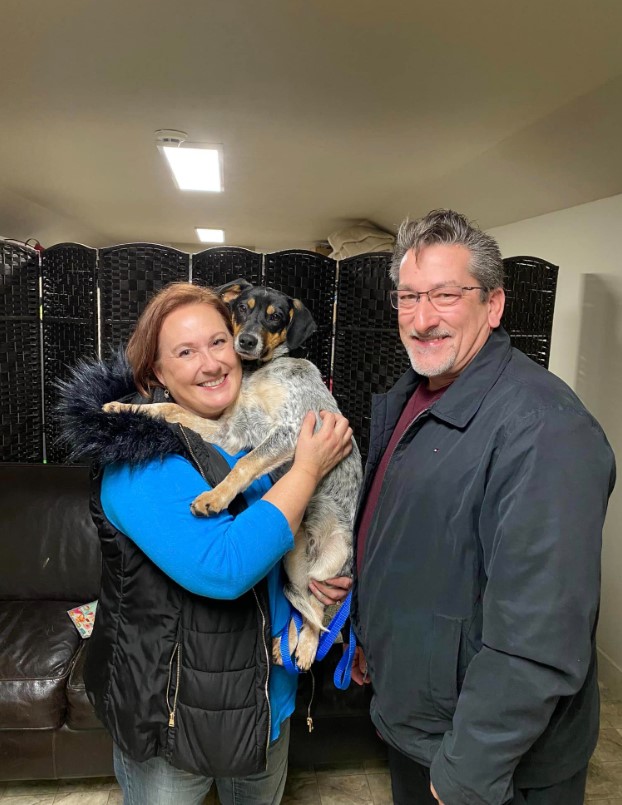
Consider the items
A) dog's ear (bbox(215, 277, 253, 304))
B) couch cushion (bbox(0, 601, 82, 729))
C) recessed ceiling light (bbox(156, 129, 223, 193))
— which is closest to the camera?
couch cushion (bbox(0, 601, 82, 729))

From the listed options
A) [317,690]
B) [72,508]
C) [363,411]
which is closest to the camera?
[317,690]

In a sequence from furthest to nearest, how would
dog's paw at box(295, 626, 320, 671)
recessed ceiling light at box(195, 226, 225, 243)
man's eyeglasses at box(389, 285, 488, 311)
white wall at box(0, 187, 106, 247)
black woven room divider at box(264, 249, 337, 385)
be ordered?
recessed ceiling light at box(195, 226, 225, 243), white wall at box(0, 187, 106, 247), black woven room divider at box(264, 249, 337, 385), dog's paw at box(295, 626, 320, 671), man's eyeglasses at box(389, 285, 488, 311)

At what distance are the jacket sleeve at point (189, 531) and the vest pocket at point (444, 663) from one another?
367mm

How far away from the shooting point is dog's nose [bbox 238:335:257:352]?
6.51 ft

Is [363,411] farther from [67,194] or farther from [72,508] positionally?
[67,194]

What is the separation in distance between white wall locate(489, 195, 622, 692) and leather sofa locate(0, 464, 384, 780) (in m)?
1.67

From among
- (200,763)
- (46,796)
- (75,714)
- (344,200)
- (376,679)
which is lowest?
(46,796)

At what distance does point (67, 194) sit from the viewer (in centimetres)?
587

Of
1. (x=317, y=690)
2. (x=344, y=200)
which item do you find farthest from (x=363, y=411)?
(x=344, y=200)

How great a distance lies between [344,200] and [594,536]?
5.22 m

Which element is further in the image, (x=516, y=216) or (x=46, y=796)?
(x=516, y=216)

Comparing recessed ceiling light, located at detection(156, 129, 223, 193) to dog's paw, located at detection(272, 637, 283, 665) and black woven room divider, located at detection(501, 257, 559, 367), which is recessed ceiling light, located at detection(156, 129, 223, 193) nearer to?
black woven room divider, located at detection(501, 257, 559, 367)

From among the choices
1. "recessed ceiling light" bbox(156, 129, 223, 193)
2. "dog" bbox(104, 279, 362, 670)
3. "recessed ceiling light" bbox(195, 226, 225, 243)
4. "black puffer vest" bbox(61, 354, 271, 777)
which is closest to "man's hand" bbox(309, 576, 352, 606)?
"dog" bbox(104, 279, 362, 670)

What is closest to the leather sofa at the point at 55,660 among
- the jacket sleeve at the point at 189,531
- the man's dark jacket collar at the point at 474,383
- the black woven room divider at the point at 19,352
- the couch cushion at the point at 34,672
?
the couch cushion at the point at 34,672
